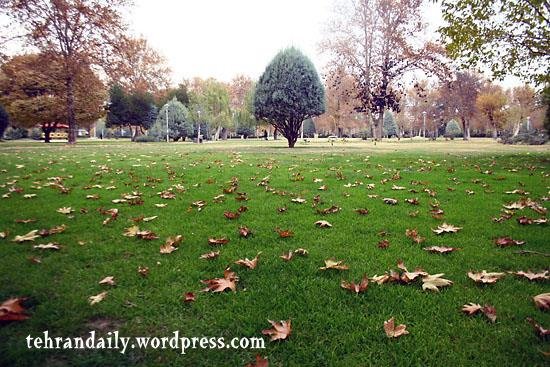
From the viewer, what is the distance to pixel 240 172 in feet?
29.8

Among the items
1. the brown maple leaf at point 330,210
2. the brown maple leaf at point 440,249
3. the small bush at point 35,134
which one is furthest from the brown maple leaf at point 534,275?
the small bush at point 35,134

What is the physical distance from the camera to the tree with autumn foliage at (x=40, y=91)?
26625mm

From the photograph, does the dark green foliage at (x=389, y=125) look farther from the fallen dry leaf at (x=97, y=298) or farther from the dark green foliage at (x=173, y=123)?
the fallen dry leaf at (x=97, y=298)

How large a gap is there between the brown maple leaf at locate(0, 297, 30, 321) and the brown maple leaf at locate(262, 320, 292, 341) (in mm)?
1770

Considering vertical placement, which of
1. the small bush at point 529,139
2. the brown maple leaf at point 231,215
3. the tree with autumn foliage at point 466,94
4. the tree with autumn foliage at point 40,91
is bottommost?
the brown maple leaf at point 231,215

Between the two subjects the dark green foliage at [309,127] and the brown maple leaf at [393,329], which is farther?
the dark green foliage at [309,127]

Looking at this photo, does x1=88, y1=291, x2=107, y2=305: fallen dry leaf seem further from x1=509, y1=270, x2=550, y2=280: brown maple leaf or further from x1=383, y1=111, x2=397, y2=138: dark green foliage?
x1=383, y1=111, x2=397, y2=138: dark green foliage

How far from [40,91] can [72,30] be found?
12.1 m

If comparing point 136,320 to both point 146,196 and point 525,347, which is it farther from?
point 146,196

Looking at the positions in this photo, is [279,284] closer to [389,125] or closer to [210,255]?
[210,255]

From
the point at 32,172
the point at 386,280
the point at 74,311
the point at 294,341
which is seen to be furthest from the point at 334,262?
the point at 32,172

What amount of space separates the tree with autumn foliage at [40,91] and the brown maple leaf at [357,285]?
28811 mm

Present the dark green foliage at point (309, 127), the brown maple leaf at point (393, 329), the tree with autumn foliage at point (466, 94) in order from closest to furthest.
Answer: the brown maple leaf at point (393, 329), the tree with autumn foliage at point (466, 94), the dark green foliage at point (309, 127)

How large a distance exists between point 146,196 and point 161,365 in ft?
14.8
